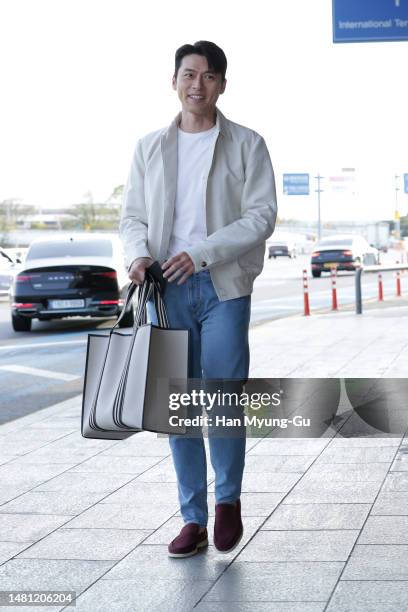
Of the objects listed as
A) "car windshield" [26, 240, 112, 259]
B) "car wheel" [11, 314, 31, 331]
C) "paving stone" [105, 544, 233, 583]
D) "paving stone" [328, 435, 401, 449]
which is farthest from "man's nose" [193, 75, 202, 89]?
"car wheel" [11, 314, 31, 331]

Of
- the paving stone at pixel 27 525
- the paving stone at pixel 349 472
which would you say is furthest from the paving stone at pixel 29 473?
the paving stone at pixel 349 472

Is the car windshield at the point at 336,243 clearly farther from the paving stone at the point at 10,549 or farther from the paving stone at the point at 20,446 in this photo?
the paving stone at the point at 10,549

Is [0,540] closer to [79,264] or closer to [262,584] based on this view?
[262,584]

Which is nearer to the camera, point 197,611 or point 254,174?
point 197,611

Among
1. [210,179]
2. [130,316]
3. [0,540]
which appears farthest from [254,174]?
[130,316]

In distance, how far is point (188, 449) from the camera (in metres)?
4.68

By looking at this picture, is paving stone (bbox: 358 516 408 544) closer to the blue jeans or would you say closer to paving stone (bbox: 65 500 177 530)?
the blue jeans

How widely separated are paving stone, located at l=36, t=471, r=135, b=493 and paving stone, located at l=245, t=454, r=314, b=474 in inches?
26.3

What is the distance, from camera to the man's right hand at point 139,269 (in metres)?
4.48

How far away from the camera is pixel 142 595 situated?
4.11m

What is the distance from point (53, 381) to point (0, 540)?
7054mm

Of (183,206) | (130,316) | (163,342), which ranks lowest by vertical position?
(130,316)

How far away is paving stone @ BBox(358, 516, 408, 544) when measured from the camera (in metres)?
4.75

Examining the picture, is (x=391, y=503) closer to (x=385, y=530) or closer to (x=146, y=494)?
(x=385, y=530)
